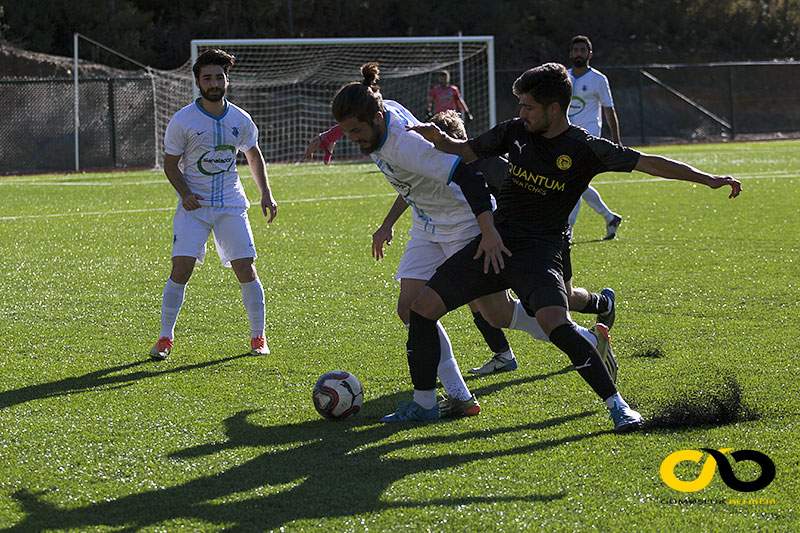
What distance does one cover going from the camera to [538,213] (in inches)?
183

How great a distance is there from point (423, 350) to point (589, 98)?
702 centimetres

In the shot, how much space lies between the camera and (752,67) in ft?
134

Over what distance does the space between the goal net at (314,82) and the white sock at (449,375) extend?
23457 millimetres

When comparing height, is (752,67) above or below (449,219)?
above

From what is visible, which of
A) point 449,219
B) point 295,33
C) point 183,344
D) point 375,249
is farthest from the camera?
point 295,33

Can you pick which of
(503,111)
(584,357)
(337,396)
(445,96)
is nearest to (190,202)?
(337,396)

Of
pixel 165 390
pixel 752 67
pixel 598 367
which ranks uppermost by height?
pixel 752 67

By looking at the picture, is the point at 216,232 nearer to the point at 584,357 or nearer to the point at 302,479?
the point at 302,479

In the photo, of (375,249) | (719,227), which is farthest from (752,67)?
(375,249)

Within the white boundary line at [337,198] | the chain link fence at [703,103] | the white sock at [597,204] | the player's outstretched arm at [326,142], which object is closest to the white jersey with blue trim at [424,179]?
the player's outstretched arm at [326,142]

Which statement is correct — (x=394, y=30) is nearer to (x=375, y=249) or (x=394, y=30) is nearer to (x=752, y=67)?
(x=752, y=67)

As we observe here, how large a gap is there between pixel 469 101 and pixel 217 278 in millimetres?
23870

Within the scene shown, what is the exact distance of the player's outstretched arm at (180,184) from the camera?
240 inches

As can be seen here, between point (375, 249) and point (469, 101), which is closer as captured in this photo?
point (375, 249)
